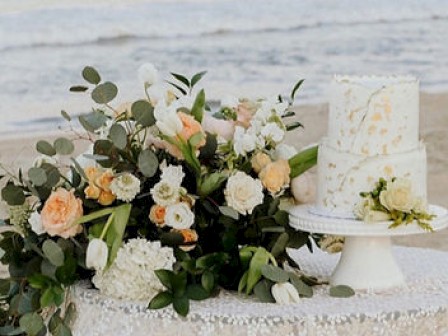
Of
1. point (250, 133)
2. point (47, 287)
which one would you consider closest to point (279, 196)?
point (250, 133)

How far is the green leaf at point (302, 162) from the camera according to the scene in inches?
75.7

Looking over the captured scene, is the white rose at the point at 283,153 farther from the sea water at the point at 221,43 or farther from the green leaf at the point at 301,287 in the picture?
the sea water at the point at 221,43

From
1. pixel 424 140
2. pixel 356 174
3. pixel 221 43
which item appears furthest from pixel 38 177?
pixel 221 43

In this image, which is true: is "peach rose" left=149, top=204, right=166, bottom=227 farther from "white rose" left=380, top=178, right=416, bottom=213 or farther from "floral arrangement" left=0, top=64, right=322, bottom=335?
"white rose" left=380, top=178, right=416, bottom=213

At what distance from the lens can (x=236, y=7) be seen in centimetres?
1360

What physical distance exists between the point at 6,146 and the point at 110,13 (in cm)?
551

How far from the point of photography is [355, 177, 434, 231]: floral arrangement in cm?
173

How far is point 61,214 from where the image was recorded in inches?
70.7

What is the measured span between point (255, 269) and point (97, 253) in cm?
25

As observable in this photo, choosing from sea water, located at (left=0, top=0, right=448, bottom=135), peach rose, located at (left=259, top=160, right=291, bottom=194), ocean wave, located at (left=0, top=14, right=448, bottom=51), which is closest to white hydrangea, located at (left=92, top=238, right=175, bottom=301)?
peach rose, located at (left=259, top=160, right=291, bottom=194)

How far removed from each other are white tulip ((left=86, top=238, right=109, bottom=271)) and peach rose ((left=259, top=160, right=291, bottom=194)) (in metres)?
0.30

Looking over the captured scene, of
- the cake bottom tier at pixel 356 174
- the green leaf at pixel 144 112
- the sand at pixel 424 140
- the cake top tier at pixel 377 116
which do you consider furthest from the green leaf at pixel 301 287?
the sand at pixel 424 140

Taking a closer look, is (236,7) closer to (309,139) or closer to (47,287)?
(309,139)

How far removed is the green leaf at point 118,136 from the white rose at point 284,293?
341 millimetres
